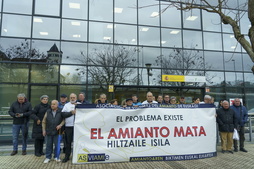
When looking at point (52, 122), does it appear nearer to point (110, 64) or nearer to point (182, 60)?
point (110, 64)

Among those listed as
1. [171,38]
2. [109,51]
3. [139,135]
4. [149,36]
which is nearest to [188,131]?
[139,135]

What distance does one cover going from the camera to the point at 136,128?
506cm

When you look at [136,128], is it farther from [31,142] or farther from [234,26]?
[31,142]

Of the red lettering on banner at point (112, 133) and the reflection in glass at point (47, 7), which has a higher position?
the reflection in glass at point (47, 7)

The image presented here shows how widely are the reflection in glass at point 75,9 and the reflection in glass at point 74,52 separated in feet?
5.79

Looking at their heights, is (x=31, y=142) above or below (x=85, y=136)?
below

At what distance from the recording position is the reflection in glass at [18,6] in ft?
35.4

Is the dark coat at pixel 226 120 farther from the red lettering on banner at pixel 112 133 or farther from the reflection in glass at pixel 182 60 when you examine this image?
the reflection in glass at pixel 182 60

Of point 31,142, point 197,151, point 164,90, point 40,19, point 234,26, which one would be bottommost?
point 31,142

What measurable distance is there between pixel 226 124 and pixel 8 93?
33.6 feet

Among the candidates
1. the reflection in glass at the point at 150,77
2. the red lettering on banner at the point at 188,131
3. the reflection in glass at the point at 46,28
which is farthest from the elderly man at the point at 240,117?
the reflection in glass at the point at 46,28

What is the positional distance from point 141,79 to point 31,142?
6853mm

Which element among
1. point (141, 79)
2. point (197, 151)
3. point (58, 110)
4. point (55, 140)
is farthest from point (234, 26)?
point (141, 79)

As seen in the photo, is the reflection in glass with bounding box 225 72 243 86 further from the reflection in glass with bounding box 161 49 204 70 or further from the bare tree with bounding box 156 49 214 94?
the reflection in glass with bounding box 161 49 204 70
